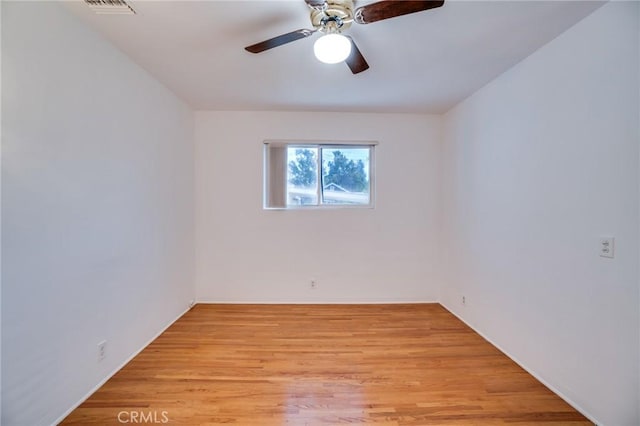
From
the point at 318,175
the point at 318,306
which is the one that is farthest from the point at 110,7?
the point at 318,306

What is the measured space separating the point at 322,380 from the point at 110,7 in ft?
8.90

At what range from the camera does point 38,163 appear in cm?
143

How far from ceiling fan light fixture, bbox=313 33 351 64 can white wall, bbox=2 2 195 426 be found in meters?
1.51

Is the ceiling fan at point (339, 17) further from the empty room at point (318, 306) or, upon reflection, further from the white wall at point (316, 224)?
the white wall at point (316, 224)

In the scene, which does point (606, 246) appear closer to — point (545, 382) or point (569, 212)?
point (569, 212)

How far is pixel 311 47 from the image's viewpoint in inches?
76.6

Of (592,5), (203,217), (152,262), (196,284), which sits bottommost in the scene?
(196,284)

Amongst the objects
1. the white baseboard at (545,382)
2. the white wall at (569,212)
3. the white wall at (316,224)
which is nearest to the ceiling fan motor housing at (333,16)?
the white wall at (569,212)

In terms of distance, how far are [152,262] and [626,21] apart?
3.65 meters

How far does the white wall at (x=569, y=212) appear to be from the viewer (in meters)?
1.42

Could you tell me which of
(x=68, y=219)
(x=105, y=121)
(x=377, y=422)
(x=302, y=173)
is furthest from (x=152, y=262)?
(x=377, y=422)

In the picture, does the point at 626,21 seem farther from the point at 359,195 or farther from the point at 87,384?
the point at 87,384

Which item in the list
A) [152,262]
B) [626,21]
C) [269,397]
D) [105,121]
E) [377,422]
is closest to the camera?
[626,21]

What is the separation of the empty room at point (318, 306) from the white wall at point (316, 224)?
0.18 metres
